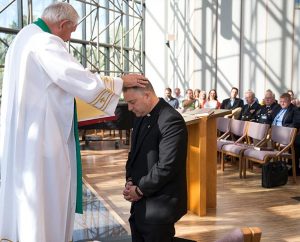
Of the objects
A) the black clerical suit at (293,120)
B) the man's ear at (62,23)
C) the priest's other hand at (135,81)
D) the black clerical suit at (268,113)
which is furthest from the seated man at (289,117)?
the man's ear at (62,23)

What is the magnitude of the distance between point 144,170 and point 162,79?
13728 millimetres

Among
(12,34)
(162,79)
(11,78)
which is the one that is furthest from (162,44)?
(11,78)

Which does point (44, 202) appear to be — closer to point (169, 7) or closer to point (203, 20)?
point (203, 20)

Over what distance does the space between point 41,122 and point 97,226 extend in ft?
5.76

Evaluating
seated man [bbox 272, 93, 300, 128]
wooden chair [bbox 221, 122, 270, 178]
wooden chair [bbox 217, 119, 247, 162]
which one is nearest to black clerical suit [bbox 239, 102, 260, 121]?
wooden chair [bbox 217, 119, 247, 162]

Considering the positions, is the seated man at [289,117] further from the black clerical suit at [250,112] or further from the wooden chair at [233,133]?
the black clerical suit at [250,112]

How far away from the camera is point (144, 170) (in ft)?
7.32

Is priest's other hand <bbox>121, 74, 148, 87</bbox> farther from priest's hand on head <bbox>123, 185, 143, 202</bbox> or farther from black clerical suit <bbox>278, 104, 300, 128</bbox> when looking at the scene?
black clerical suit <bbox>278, 104, 300, 128</bbox>

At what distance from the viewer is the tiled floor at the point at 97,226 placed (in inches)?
137

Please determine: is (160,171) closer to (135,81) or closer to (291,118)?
(135,81)

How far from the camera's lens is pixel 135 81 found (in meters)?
2.19

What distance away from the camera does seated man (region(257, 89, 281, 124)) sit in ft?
24.0

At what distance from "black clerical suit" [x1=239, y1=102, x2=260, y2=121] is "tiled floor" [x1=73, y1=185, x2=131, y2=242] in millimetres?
4044

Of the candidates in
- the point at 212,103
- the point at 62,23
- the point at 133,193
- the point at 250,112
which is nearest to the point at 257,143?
the point at 250,112
